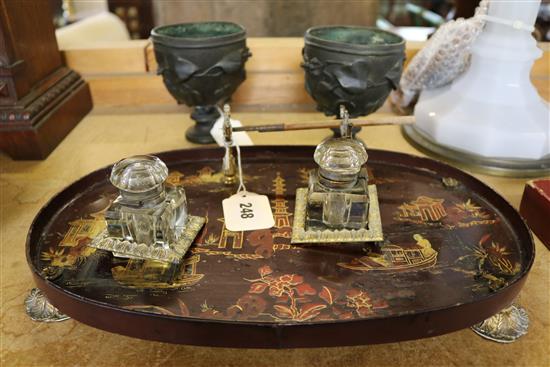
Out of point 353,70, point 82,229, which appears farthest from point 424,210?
point 82,229

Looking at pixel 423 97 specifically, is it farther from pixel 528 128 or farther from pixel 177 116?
pixel 177 116

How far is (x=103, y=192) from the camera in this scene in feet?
2.56

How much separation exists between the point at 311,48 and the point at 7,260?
657mm

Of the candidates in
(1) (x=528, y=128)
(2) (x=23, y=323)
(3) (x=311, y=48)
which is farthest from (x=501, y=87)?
(2) (x=23, y=323)

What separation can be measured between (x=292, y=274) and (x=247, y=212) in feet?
0.52

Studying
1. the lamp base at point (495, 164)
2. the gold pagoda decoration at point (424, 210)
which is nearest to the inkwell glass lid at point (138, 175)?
the gold pagoda decoration at point (424, 210)

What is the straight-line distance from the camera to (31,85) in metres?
1.08

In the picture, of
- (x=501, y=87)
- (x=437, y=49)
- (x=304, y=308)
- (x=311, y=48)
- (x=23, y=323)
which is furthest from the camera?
(x=437, y=49)

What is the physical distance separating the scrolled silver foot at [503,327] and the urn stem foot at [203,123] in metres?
0.73

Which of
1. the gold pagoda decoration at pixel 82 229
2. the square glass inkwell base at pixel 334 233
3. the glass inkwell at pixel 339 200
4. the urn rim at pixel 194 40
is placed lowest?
the gold pagoda decoration at pixel 82 229

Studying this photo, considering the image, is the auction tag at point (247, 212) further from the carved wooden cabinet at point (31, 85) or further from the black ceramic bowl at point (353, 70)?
the carved wooden cabinet at point (31, 85)

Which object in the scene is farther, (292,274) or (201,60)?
(201,60)

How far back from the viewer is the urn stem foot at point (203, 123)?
1.12 metres

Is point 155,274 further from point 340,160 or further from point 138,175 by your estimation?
point 340,160
